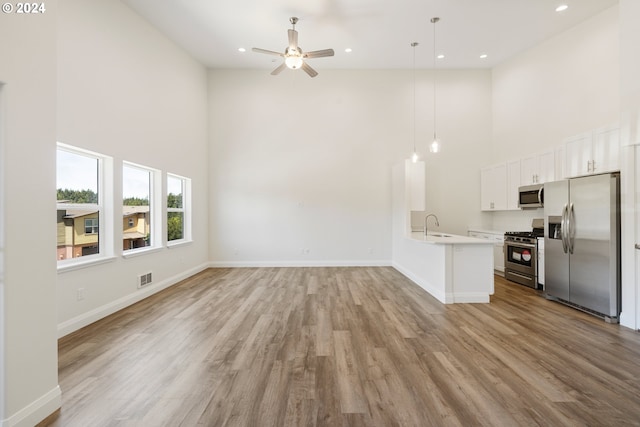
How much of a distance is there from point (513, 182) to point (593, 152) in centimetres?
191

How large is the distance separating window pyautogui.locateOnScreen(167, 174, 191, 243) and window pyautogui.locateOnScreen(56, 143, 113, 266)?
64.3 inches

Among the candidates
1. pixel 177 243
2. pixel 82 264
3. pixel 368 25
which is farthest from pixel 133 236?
pixel 368 25

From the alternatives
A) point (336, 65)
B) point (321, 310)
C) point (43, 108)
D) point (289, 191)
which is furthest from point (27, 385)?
point (336, 65)

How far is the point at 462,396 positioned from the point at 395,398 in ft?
1.53

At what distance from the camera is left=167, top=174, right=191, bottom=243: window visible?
5.46 m

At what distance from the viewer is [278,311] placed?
12.0 ft

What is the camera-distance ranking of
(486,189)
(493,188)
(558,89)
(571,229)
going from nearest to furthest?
(571,229), (558,89), (493,188), (486,189)

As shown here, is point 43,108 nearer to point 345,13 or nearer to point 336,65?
point 345,13

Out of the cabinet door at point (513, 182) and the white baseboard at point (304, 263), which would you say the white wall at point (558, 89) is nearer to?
the cabinet door at point (513, 182)

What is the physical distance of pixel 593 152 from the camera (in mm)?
3850

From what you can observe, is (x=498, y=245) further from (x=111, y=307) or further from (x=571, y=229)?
(x=111, y=307)

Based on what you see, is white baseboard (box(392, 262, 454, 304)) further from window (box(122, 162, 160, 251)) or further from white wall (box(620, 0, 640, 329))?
window (box(122, 162, 160, 251))

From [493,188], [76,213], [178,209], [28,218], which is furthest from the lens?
[493,188]

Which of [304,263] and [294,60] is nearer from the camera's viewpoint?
[294,60]
